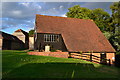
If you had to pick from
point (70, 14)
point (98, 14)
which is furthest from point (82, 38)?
point (98, 14)

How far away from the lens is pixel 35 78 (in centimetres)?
741

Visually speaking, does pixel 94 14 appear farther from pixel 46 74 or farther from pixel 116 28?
pixel 46 74

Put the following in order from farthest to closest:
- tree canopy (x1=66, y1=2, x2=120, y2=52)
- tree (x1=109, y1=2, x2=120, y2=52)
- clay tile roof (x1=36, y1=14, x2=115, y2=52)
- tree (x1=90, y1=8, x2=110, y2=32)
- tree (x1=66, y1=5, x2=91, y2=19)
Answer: tree (x1=90, y1=8, x2=110, y2=32) → tree (x1=66, y1=5, x2=91, y2=19) → tree canopy (x1=66, y1=2, x2=120, y2=52) → tree (x1=109, y1=2, x2=120, y2=52) → clay tile roof (x1=36, y1=14, x2=115, y2=52)

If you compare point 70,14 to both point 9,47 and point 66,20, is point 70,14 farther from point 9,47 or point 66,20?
point 9,47

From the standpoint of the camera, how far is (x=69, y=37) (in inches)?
979

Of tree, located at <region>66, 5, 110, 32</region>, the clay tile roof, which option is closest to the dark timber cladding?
the clay tile roof

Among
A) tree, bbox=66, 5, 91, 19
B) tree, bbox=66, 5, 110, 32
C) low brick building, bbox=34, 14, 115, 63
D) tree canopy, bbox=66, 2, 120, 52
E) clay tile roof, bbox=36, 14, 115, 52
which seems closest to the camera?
low brick building, bbox=34, 14, 115, 63

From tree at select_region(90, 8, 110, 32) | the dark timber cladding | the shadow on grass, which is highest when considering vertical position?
tree at select_region(90, 8, 110, 32)

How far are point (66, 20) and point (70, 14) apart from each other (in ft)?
39.3

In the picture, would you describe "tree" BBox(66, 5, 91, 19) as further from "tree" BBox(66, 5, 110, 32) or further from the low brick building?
the low brick building

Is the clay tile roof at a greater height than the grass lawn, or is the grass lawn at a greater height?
the clay tile roof

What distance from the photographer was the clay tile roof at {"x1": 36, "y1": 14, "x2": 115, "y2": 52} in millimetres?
23606

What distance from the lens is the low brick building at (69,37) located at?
23.5 metres

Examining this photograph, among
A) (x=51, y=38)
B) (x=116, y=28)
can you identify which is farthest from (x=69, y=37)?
(x=116, y=28)
